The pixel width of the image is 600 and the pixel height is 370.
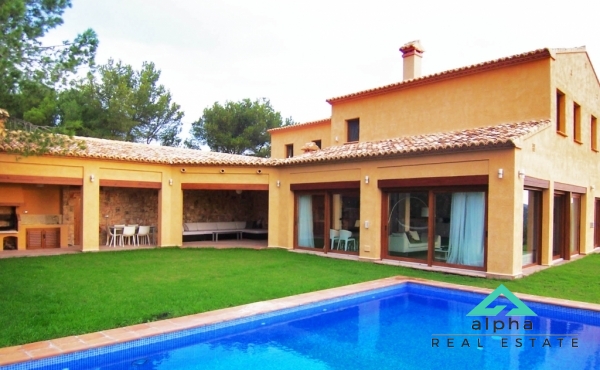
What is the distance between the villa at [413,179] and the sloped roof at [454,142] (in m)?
0.07

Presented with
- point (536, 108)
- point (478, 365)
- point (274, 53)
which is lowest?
point (478, 365)

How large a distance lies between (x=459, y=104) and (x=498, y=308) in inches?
347

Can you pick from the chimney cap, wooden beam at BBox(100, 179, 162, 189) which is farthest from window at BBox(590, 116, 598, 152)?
wooden beam at BBox(100, 179, 162, 189)

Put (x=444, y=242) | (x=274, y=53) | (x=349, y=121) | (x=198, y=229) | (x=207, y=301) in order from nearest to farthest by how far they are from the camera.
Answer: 1. (x=207, y=301)
2. (x=444, y=242)
3. (x=349, y=121)
4. (x=198, y=229)
5. (x=274, y=53)

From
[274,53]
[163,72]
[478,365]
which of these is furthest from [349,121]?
[163,72]

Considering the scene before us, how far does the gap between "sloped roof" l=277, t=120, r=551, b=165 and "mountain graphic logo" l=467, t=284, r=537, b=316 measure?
165 inches

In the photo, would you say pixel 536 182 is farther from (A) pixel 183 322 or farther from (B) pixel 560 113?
(A) pixel 183 322

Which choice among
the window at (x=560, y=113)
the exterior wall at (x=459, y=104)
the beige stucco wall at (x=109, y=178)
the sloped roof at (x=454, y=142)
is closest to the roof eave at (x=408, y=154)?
the sloped roof at (x=454, y=142)

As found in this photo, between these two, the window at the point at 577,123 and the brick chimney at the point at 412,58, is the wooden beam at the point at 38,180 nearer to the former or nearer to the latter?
the brick chimney at the point at 412,58

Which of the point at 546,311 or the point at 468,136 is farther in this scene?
the point at 468,136

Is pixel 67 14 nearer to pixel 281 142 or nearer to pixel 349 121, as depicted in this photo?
pixel 349 121

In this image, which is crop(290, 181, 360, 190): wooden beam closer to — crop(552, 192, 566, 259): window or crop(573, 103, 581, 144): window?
crop(552, 192, 566, 259): window

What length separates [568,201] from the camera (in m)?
15.8

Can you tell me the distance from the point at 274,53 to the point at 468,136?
1454 centimetres
